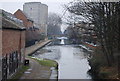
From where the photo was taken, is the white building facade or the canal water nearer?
the canal water

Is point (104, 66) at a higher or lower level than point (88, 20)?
lower

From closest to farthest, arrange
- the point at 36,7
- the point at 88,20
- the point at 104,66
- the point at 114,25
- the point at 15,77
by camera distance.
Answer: the point at 114,25 → the point at 15,77 → the point at 104,66 → the point at 88,20 → the point at 36,7

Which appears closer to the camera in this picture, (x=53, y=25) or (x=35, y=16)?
(x=35, y=16)

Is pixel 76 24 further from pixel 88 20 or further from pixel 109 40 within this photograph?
pixel 109 40

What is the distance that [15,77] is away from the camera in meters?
12.3

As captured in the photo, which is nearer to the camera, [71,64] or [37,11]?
[71,64]

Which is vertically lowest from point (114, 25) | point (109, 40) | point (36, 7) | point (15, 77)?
point (15, 77)

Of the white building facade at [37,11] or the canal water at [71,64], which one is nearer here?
the canal water at [71,64]

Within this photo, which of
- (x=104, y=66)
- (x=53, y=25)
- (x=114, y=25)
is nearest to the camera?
(x=114, y=25)

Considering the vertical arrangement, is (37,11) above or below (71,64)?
above

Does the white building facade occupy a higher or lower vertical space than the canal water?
higher

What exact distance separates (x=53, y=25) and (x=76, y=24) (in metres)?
64.7

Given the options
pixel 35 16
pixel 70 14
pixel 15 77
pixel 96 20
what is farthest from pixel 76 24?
pixel 35 16

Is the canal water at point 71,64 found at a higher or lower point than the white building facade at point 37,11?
lower
